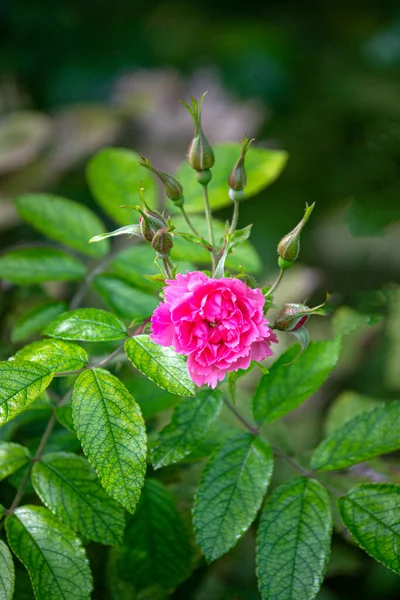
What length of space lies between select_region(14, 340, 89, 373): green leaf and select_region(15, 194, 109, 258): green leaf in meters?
0.46

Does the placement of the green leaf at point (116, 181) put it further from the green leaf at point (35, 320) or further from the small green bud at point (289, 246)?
the small green bud at point (289, 246)

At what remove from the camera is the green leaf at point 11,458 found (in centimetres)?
115

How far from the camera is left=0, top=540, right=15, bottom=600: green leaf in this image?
1019mm

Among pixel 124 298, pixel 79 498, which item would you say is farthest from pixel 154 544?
pixel 124 298

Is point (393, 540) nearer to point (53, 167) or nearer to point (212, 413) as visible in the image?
point (212, 413)

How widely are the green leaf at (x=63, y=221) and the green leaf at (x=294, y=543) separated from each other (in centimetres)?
74

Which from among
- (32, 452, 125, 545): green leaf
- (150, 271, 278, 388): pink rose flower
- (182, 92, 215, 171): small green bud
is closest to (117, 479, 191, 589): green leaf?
(32, 452, 125, 545): green leaf

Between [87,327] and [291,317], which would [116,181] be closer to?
[87,327]

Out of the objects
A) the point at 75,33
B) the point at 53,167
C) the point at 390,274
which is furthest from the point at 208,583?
the point at 75,33

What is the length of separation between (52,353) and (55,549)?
0.32 m

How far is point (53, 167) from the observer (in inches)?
106

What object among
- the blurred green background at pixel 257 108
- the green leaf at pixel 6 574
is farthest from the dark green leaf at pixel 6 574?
the blurred green background at pixel 257 108

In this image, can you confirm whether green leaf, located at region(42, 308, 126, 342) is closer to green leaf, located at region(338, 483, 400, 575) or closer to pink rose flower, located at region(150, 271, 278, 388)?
pink rose flower, located at region(150, 271, 278, 388)

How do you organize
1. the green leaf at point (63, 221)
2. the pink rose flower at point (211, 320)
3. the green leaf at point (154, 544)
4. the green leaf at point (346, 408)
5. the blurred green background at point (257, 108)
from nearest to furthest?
the pink rose flower at point (211, 320)
the green leaf at point (154, 544)
the green leaf at point (63, 221)
the green leaf at point (346, 408)
the blurred green background at point (257, 108)
